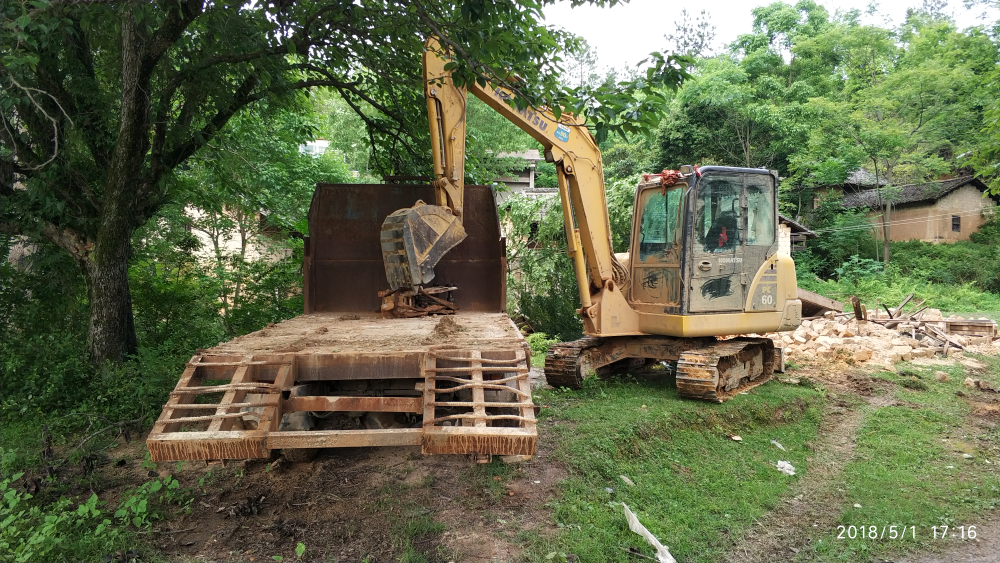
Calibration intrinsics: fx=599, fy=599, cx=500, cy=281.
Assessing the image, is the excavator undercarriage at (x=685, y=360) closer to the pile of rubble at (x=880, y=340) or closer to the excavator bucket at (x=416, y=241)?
the excavator bucket at (x=416, y=241)

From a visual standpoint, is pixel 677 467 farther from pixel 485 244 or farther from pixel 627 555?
pixel 485 244

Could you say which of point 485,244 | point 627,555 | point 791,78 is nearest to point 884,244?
point 791,78

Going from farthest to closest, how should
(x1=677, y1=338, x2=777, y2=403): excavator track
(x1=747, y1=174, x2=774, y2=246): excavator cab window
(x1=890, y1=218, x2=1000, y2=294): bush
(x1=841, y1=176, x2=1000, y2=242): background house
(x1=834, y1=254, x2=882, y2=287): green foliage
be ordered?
(x1=841, y1=176, x2=1000, y2=242): background house → (x1=834, y1=254, x2=882, y2=287): green foliage → (x1=890, y1=218, x2=1000, y2=294): bush → (x1=747, y1=174, x2=774, y2=246): excavator cab window → (x1=677, y1=338, x2=777, y2=403): excavator track

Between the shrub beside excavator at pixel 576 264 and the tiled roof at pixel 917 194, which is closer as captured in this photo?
the shrub beside excavator at pixel 576 264

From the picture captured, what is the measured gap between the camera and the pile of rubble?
33.5 ft

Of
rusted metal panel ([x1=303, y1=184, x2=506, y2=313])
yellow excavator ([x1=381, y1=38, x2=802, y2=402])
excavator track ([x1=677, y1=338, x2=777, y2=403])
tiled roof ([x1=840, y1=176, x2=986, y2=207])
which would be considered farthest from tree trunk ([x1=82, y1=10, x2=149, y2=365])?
tiled roof ([x1=840, y1=176, x2=986, y2=207])

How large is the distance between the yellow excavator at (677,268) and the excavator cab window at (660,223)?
0.5 inches

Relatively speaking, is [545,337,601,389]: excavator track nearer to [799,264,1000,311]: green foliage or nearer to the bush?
[799,264,1000,311]: green foliage

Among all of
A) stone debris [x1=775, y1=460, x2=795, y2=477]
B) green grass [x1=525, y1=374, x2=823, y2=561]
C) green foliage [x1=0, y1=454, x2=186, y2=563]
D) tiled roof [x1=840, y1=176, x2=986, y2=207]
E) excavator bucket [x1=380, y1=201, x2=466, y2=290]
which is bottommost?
stone debris [x1=775, y1=460, x2=795, y2=477]

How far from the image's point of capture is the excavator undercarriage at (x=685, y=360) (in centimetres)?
676

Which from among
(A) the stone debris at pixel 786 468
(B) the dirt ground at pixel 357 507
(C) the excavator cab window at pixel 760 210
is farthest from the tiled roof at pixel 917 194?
(B) the dirt ground at pixel 357 507

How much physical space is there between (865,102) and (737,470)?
22688 millimetres
